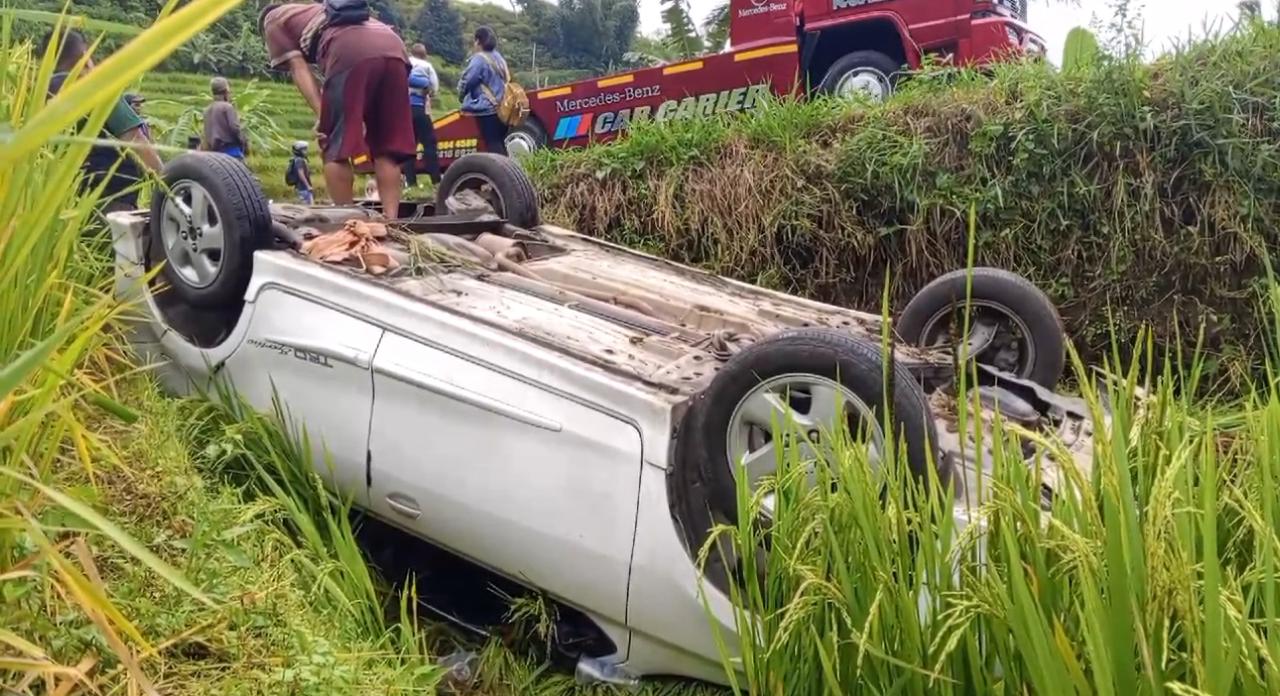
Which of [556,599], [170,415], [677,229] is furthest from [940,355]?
[677,229]

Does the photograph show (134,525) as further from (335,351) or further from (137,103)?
(137,103)

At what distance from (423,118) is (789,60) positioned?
3204 mm

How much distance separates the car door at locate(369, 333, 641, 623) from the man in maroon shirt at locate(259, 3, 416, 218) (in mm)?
1806

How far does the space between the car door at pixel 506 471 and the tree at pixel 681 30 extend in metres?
10.7

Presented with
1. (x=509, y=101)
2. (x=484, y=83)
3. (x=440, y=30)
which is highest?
(x=440, y=30)

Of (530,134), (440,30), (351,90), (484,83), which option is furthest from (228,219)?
(440,30)

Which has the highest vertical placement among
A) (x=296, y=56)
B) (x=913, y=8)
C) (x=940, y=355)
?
(x=913, y=8)

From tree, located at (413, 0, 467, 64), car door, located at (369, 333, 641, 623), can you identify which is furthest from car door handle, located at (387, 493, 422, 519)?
tree, located at (413, 0, 467, 64)

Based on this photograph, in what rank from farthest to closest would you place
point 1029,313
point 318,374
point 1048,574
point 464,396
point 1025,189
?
point 1025,189
point 1029,313
point 318,374
point 464,396
point 1048,574

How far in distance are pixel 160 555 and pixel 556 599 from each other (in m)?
0.94

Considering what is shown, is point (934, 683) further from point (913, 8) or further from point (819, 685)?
point (913, 8)

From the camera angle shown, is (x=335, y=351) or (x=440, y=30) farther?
(x=440, y=30)

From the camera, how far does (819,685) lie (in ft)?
5.49

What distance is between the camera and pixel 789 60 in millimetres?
8500
